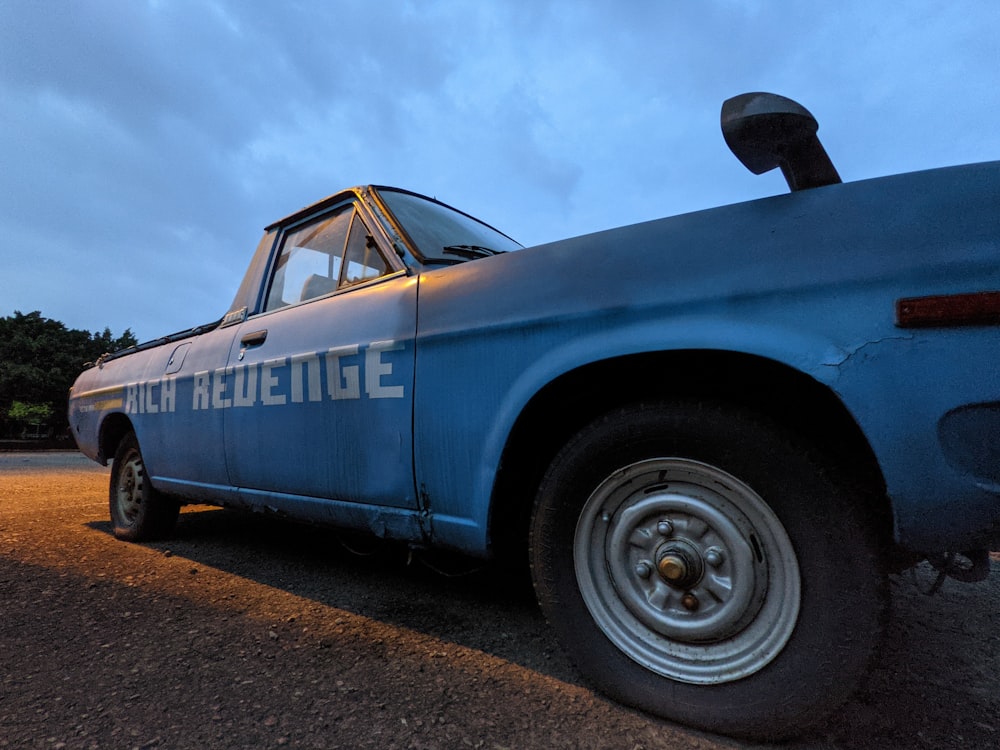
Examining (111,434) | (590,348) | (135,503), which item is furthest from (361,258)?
(111,434)

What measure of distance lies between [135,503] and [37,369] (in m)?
27.8

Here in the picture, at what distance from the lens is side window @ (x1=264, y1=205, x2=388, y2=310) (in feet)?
7.54

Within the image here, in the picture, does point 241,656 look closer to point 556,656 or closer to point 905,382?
point 556,656

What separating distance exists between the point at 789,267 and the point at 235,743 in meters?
1.75

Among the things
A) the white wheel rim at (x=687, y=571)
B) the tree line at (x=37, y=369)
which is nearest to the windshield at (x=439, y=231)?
the white wheel rim at (x=687, y=571)

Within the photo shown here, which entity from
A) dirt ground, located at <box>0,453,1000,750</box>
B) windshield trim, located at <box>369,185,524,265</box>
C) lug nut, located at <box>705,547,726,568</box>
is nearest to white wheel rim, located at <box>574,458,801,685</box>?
lug nut, located at <box>705,547,726,568</box>

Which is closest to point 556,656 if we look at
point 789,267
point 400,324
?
point 400,324

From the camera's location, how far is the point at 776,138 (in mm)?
1188

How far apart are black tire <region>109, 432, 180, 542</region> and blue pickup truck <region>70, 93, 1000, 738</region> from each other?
1.88 metres

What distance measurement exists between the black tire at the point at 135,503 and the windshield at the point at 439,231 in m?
2.43

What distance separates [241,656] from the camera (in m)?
1.65

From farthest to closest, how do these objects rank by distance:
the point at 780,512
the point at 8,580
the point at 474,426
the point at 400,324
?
the point at 8,580, the point at 400,324, the point at 474,426, the point at 780,512

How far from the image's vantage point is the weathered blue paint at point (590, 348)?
1047 mm

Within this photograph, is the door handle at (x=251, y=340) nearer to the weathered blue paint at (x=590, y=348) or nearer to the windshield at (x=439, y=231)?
the weathered blue paint at (x=590, y=348)
